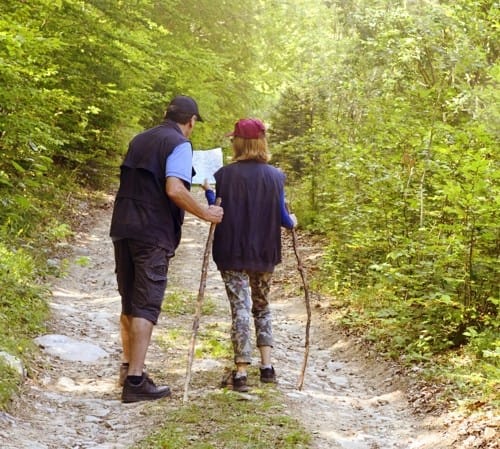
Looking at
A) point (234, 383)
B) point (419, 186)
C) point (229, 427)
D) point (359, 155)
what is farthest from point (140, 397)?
point (359, 155)

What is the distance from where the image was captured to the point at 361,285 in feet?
32.1

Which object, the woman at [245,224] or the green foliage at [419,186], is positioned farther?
the green foliage at [419,186]

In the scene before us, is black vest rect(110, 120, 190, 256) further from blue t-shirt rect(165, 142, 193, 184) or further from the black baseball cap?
the black baseball cap

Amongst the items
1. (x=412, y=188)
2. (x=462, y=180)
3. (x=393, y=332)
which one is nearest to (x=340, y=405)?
(x=393, y=332)

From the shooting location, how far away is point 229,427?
179 inches

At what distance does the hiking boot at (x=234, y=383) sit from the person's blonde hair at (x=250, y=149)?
181 centimetres

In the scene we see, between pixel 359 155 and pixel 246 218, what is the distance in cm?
426

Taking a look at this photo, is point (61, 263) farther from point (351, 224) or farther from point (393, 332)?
point (393, 332)

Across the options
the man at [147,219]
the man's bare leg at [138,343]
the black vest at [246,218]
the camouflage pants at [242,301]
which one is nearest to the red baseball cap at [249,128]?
the black vest at [246,218]

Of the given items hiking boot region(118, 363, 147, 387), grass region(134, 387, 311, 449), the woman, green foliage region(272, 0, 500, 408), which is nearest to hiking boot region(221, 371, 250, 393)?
the woman

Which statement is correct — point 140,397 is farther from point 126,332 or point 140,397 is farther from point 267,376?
point 267,376

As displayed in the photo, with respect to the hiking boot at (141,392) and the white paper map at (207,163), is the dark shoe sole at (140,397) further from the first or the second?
the white paper map at (207,163)

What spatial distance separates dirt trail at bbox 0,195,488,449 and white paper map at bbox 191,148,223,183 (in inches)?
71.4

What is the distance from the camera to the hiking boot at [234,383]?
5.40m
